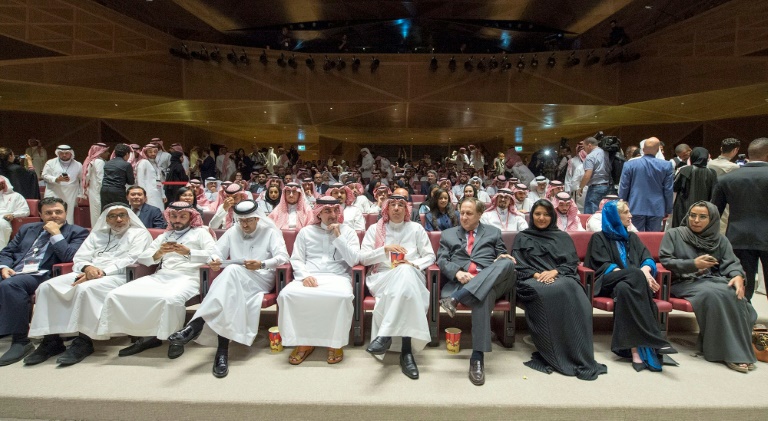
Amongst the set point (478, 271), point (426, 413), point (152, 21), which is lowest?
point (426, 413)

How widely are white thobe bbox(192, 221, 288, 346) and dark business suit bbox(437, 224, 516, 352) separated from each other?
1.28 meters

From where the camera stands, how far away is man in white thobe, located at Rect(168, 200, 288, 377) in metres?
2.84

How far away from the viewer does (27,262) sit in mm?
3289

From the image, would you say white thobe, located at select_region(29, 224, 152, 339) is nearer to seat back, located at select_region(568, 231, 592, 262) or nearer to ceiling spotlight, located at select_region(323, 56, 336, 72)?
Result: seat back, located at select_region(568, 231, 592, 262)

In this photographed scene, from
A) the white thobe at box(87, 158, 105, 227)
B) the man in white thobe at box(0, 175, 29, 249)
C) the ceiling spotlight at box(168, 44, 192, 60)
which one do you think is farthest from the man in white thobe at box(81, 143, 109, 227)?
the ceiling spotlight at box(168, 44, 192, 60)

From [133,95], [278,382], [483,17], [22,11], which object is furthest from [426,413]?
[483,17]

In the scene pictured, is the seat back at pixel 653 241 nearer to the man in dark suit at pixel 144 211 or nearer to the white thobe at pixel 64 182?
the man in dark suit at pixel 144 211

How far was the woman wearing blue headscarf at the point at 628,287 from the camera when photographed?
281 cm

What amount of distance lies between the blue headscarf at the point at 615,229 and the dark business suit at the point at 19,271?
4.22 meters

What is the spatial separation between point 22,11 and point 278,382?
925 centimetres

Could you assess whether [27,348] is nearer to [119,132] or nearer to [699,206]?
[699,206]

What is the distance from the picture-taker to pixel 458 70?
38.9ft

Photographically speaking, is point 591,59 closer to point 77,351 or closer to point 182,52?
point 182,52

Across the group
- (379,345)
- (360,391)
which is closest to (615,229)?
(379,345)
